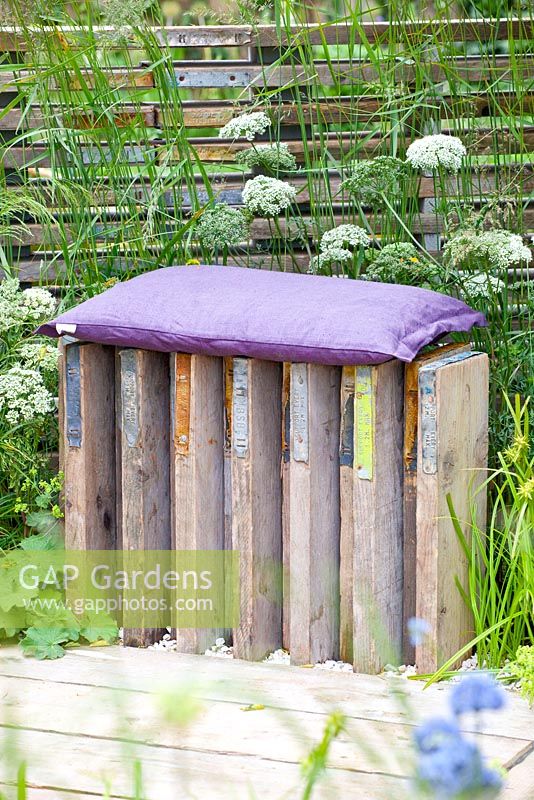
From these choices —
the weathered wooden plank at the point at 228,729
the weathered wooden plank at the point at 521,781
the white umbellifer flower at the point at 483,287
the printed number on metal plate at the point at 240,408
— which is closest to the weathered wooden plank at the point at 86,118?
the printed number on metal plate at the point at 240,408

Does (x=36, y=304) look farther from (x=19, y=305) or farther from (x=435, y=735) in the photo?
(x=435, y=735)

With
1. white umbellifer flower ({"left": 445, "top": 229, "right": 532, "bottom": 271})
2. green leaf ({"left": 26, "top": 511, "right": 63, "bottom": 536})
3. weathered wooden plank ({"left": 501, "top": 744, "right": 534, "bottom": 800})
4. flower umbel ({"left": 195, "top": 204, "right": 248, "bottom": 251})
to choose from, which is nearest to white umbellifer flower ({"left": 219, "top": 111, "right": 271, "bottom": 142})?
flower umbel ({"left": 195, "top": 204, "right": 248, "bottom": 251})

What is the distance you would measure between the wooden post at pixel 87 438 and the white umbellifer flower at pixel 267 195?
1.72 feet

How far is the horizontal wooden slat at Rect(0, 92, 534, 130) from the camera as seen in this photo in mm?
3078

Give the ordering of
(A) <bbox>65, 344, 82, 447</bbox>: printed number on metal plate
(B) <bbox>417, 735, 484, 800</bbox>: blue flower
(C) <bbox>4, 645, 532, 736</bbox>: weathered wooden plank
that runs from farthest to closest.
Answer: (A) <bbox>65, 344, 82, 447</bbox>: printed number on metal plate → (C) <bbox>4, 645, 532, 736</bbox>: weathered wooden plank → (B) <bbox>417, 735, 484, 800</bbox>: blue flower

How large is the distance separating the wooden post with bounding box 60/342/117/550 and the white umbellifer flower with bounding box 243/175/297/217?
525mm

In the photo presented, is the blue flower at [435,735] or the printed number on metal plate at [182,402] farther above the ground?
the printed number on metal plate at [182,402]

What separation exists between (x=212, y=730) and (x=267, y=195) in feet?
4.46

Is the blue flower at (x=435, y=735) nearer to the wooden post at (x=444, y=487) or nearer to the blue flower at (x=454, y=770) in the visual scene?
the blue flower at (x=454, y=770)

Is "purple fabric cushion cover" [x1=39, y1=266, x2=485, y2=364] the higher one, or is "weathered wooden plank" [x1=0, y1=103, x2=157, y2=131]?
"weathered wooden plank" [x1=0, y1=103, x2=157, y2=131]

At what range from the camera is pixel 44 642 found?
8.59 ft

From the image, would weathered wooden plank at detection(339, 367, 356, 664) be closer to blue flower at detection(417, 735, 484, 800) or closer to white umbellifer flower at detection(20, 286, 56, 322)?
white umbellifer flower at detection(20, 286, 56, 322)

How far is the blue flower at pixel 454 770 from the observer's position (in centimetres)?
77

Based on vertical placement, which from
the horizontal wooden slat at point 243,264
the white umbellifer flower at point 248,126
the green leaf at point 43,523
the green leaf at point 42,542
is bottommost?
Answer: the green leaf at point 42,542
